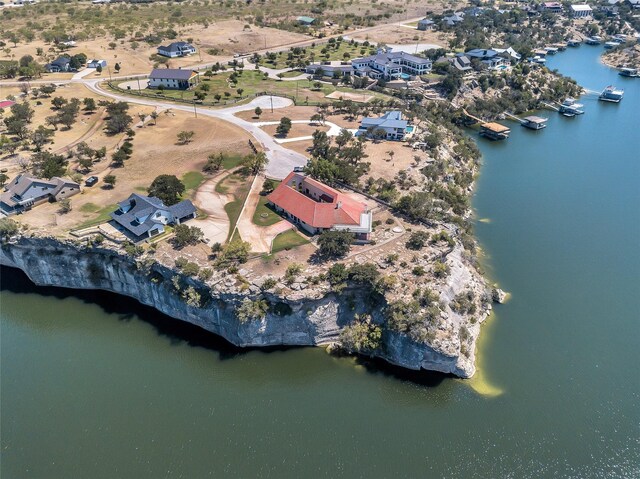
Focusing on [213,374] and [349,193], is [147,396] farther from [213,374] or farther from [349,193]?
[349,193]

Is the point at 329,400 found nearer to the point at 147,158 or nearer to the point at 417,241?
the point at 417,241

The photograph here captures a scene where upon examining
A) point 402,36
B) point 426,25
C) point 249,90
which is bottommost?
point 249,90

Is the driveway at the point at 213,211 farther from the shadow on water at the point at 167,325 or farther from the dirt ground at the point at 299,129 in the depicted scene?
the dirt ground at the point at 299,129

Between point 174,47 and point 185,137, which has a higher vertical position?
point 174,47

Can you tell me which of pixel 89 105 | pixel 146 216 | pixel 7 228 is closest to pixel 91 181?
pixel 7 228

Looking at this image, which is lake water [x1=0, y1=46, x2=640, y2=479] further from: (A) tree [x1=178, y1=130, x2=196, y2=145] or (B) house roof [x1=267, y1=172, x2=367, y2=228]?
(A) tree [x1=178, y1=130, x2=196, y2=145]

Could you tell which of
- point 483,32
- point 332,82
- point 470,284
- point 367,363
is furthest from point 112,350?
point 483,32

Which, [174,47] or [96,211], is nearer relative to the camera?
[96,211]
